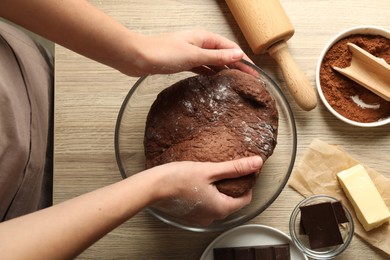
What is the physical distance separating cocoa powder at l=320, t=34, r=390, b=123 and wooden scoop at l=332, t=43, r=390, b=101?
2 centimetres

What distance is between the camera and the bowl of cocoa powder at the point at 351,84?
1.03m

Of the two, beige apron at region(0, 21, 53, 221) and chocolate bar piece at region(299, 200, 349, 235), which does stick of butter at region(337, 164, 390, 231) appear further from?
beige apron at region(0, 21, 53, 221)

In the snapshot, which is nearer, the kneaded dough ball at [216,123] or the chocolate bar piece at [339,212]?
the kneaded dough ball at [216,123]

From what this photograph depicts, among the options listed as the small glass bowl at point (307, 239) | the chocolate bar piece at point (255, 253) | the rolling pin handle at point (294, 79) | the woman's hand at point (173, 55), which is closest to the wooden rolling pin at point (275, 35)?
the rolling pin handle at point (294, 79)

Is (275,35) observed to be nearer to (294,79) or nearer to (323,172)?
(294,79)

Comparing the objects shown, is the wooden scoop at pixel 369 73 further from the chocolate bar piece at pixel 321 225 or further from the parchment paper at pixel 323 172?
the chocolate bar piece at pixel 321 225

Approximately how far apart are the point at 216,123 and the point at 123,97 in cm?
30

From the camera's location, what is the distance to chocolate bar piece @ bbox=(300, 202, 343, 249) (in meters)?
0.99

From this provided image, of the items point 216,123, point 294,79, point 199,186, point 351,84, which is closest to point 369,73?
point 351,84

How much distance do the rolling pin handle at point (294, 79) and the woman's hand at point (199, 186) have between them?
0.23 meters

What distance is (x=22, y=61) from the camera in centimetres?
96

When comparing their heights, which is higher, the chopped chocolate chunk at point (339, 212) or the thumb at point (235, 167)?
the thumb at point (235, 167)

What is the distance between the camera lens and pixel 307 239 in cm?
103

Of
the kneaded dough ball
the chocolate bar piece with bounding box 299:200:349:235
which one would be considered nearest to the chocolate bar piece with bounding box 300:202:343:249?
the chocolate bar piece with bounding box 299:200:349:235
